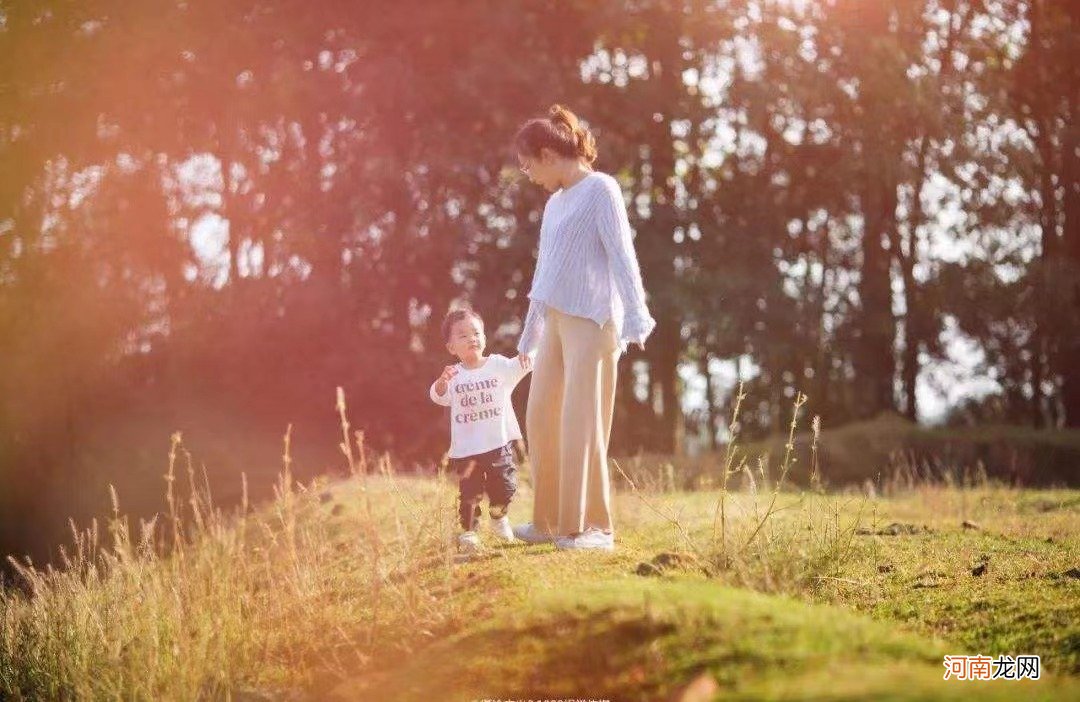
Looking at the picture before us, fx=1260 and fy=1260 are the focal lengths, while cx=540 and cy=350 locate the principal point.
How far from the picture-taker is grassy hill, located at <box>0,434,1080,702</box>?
14.1ft

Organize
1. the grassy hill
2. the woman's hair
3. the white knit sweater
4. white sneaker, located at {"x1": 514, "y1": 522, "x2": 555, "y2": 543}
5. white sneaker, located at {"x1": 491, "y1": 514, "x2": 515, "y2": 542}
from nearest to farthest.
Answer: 1. the grassy hill
2. the white knit sweater
3. the woman's hair
4. white sneaker, located at {"x1": 514, "y1": 522, "x2": 555, "y2": 543}
5. white sneaker, located at {"x1": 491, "y1": 514, "x2": 515, "y2": 542}

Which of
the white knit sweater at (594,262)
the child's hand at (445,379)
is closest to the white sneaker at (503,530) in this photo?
the child's hand at (445,379)

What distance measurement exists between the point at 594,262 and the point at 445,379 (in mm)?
1139

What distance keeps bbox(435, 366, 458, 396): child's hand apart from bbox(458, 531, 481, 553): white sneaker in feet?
2.81

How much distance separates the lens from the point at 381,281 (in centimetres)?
1859

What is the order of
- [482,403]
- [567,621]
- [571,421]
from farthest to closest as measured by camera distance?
1. [482,403]
2. [571,421]
3. [567,621]

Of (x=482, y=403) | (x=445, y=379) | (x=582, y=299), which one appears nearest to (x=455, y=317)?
(x=445, y=379)

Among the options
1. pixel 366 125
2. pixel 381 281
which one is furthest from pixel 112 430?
pixel 366 125

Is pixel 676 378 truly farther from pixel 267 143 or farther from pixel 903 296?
pixel 267 143

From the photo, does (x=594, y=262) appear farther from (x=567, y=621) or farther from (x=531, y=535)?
(x=567, y=621)

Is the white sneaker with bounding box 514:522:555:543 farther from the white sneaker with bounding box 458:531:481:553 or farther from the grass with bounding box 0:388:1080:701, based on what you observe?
the white sneaker with bounding box 458:531:481:553

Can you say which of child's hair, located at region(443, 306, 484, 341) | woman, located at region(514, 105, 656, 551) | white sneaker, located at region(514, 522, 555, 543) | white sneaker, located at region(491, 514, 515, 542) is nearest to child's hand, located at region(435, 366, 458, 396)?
child's hair, located at region(443, 306, 484, 341)

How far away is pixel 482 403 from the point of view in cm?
717

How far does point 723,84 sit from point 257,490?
31.2 feet
